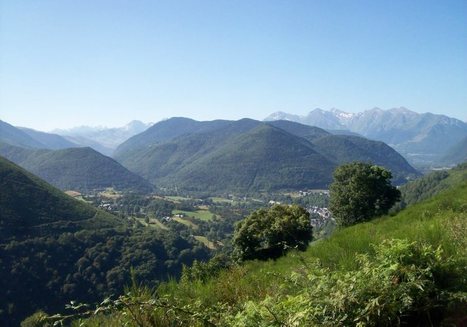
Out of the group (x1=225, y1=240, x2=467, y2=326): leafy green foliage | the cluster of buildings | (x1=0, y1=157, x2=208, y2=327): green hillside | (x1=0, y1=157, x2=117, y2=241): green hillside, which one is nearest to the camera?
(x1=225, y1=240, x2=467, y2=326): leafy green foliage

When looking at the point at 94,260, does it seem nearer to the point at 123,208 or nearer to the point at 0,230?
the point at 0,230

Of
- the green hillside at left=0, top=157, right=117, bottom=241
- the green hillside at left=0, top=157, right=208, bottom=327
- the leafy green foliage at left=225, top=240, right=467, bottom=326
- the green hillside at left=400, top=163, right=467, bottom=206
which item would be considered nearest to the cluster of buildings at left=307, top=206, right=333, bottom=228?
the green hillside at left=400, top=163, right=467, bottom=206

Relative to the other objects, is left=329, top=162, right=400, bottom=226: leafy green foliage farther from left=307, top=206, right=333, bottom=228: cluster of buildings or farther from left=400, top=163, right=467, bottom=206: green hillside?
left=307, top=206, right=333, bottom=228: cluster of buildings

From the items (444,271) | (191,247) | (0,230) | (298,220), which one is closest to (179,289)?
(444,271)

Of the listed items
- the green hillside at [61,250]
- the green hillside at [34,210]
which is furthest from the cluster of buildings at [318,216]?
the green hillside at [34,210]

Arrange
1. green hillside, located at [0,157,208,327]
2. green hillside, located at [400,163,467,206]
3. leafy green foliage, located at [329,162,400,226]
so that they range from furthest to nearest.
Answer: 1. green hillside, located at [400,163,467,206]
2. green hillside, located at [0,157,208,327]
3. leafy green foliage, located at [329,162,400,226]

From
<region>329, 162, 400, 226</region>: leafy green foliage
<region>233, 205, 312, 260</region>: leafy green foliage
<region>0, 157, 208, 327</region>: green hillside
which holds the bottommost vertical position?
<region>0, 157, 208, 327</region>: green hillside
